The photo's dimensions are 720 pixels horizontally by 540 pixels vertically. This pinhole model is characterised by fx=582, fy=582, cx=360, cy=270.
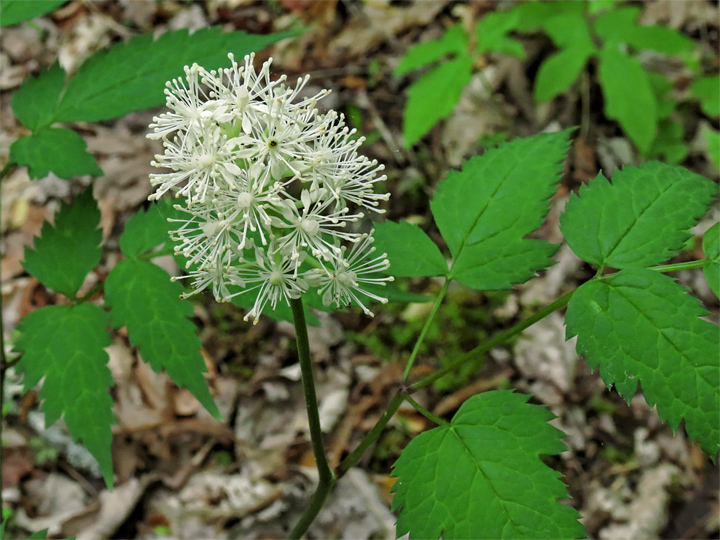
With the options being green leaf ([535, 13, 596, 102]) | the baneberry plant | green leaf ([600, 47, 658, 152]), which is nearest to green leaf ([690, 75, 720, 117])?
the baneberry plant

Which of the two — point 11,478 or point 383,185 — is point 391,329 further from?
point 11,478

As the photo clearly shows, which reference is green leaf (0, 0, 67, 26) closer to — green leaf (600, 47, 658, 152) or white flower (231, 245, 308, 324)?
white flower (231, 245, 308, 324)

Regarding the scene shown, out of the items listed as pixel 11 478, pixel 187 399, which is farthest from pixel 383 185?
pixel 11 478

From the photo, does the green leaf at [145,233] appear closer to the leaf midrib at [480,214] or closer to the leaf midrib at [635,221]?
the leaf midrib at [480,214]

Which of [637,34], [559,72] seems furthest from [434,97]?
[637,34]

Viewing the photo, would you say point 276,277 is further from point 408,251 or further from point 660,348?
point 660,348

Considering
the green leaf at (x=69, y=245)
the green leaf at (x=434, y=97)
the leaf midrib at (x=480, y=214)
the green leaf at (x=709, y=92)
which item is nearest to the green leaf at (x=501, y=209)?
the leaf midrib at (x=480, y=214)
